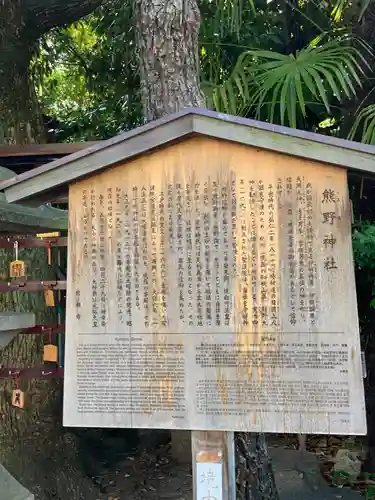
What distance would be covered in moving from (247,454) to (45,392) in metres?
1.98

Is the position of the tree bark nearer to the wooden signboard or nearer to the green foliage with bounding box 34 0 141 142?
the wooden signboard

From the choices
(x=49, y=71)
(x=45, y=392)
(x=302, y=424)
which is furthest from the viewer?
(x=49, y=71)

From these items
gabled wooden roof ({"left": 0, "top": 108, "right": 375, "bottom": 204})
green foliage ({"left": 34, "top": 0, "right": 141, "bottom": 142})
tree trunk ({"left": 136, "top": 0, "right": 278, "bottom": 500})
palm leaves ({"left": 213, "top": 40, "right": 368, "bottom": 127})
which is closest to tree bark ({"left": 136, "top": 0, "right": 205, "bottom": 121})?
tree trunk ({"left": 136, "top": 0, "right": 278, "bottom": 500})

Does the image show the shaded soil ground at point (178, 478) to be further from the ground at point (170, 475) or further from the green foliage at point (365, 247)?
the green foliage at point (365, 247)

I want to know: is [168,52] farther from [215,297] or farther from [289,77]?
[215,297]

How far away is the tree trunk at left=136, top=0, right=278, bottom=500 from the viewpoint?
133 inches

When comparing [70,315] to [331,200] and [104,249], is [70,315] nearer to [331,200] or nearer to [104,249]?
[104,249]

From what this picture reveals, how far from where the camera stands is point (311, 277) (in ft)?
7.01

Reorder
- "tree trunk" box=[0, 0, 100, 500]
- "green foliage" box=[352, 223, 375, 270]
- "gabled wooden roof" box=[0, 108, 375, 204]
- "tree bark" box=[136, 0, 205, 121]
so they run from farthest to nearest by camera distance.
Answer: "tree trunk" box=[0, 0, 100, 500] < "green foliage" box=[352, 223, 375, 270] < "tree bark" box=[136, 0, 205, 121] < "gabled wooden roof" box=[0, 108, 375, 204]

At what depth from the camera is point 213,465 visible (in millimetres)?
2287

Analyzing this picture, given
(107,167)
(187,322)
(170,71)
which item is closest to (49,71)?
(170,71)

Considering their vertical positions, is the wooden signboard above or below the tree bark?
below

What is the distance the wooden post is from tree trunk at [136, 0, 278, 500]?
1.19m

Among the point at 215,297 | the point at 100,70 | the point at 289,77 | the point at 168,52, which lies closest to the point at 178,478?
the point at 215,297
